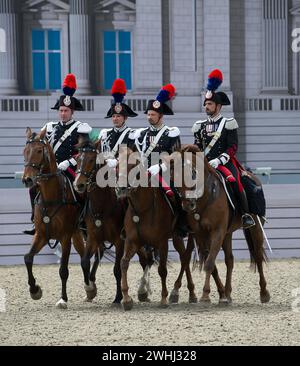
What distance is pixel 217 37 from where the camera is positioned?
35.5 m

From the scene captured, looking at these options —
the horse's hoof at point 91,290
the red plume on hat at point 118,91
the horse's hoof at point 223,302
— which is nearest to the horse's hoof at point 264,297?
the horse's hoof at point 223,302

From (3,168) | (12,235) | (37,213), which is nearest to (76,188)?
(37,213)

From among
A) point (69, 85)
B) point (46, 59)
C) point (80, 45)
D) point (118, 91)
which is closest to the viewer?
point (118, 91)

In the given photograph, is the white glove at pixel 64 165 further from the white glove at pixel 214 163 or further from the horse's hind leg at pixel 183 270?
the white glove at pixel 214 163

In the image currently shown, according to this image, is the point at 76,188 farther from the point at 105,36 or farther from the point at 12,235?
the point at 105,36

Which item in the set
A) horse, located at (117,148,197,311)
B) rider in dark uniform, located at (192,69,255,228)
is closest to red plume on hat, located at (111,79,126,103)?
rider in dark uniform, located at (192,69,255,228)

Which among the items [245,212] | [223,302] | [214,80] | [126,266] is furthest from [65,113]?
[223,302]

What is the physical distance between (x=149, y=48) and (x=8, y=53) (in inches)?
186

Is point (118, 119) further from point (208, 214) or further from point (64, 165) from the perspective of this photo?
point (208, 214)

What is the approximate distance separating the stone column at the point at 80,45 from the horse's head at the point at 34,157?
21194 mm

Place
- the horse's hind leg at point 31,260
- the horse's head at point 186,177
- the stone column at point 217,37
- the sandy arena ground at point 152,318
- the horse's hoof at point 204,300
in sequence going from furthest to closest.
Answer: the stone column at point 217,37 → the horse's hoof at point 204,300 → the horse's hind leg at point 31,260 → the horse's head at point 186,177 → the sandy arena ground at point 152,318

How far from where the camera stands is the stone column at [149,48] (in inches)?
1403

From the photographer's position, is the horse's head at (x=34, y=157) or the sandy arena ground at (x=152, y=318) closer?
the sandy arena ground at (x=152, y=318)

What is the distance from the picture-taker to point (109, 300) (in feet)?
53.9
